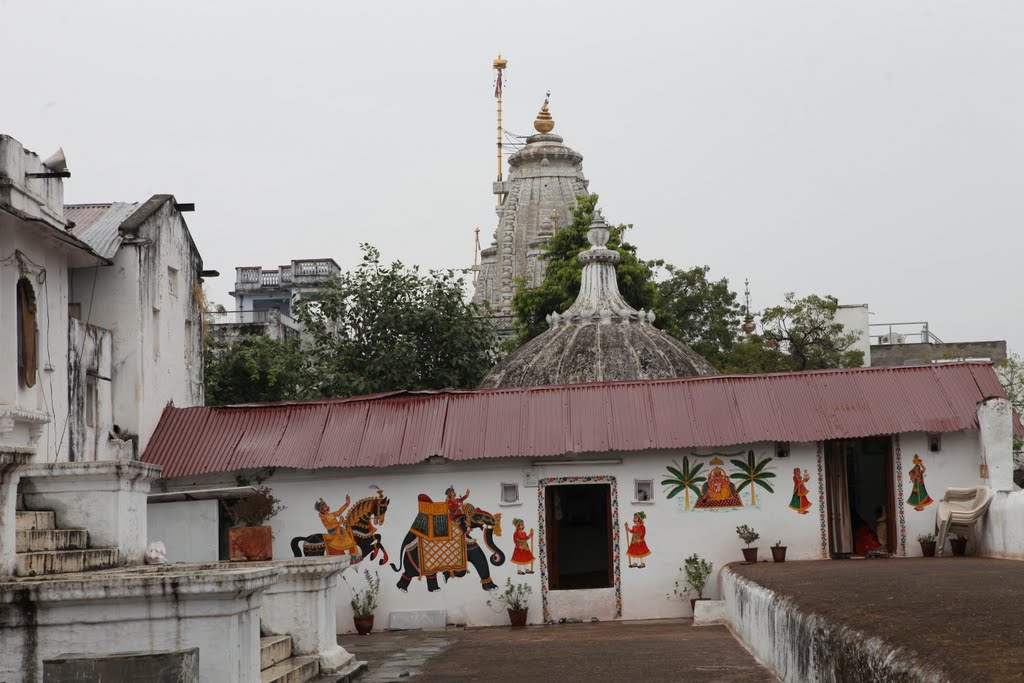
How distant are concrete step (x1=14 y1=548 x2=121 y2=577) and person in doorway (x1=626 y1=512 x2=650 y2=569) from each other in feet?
28.1

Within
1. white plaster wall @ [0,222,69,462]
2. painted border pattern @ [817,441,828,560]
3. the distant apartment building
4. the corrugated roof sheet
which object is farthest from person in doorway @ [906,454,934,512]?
the distant apartment building

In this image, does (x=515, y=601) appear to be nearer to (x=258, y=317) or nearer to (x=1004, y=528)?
(x=1004, y=528)

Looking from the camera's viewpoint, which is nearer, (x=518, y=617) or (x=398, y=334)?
(x=518, y=617)

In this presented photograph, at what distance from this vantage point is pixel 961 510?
Result: 16.0 meters

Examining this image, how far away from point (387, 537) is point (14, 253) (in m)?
5.92

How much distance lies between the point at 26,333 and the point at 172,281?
4534 millimetres

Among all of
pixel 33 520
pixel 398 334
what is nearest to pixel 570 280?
pixel 398 334

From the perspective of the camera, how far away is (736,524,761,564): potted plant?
16703mm

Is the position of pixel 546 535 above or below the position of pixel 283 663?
above

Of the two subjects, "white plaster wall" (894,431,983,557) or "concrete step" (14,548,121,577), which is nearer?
"concrete step" (14,548,121,577)

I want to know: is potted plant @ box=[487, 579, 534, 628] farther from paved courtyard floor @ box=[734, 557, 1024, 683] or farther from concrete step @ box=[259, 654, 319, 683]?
concrete step @ box=[259, 654, 319, 683]

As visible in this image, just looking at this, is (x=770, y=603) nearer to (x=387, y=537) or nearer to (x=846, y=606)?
(x=846, y=606)

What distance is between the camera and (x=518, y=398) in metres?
17.8

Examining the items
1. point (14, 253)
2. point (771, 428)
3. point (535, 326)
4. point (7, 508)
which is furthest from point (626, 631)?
point (535, 326)
